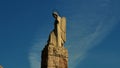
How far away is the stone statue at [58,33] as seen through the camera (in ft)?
54.1

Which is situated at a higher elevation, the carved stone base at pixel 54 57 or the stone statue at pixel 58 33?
the stone statue at pixel 58 33

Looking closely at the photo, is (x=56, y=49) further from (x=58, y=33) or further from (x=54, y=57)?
(x=58, y=33)

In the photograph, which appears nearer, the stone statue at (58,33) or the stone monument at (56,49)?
the stone monument at (56,49)

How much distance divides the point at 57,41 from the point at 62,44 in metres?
0.43

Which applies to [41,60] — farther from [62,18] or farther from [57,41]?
[62,18]

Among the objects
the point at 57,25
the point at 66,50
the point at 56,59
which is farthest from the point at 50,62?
the point at 57,25

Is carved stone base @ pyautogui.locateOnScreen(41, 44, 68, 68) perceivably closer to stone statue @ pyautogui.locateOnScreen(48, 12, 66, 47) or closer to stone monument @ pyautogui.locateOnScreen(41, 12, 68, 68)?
stone monument @ pyautogui.locateOnScreen(41, 12, 68, 68)

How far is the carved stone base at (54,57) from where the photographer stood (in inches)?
612

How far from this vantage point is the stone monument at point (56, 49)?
15633 millimetres

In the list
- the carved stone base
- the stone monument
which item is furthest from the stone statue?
the carved stone base

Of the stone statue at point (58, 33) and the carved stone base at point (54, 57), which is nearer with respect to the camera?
the carved stone base at point (54, 57)

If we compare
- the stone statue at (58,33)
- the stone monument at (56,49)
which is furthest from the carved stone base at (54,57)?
the stone statue at (58,33)

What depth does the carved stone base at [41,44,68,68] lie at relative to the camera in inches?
612

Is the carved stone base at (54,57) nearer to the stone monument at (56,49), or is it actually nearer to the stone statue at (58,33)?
the stone monument at (56,49)
